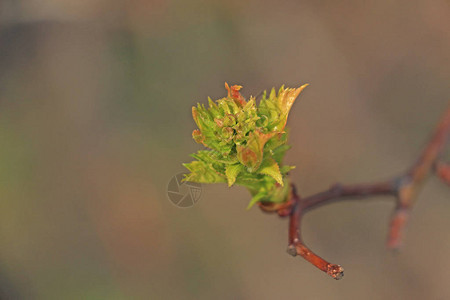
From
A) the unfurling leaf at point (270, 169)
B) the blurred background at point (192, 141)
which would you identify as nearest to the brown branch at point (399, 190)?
the unfurling leaf at point (270, 169)

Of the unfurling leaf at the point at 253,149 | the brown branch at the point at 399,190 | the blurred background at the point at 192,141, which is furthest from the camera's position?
the blurred background at the point at 192,141

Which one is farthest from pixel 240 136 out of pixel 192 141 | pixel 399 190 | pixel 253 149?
pixel 192 141

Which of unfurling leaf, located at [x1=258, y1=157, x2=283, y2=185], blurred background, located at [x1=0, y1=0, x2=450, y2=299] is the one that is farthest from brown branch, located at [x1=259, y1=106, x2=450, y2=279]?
blurred background, located at [x1=0, y1=0, x2=450, y2=299]

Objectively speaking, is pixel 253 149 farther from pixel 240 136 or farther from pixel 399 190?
pixel 399 190

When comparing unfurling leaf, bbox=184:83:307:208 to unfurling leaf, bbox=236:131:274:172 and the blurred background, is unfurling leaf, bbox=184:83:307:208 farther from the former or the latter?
the blurred background

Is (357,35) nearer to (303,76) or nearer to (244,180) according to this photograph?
(303,76)

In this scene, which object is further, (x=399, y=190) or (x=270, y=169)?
(x=399, y=190)

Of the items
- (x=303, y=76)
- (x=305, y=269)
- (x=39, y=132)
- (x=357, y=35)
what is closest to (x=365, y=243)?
(x=305, y=269)

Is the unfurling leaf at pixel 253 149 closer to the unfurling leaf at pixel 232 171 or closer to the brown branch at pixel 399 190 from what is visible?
the unfurling leaf at pixel 232 171
